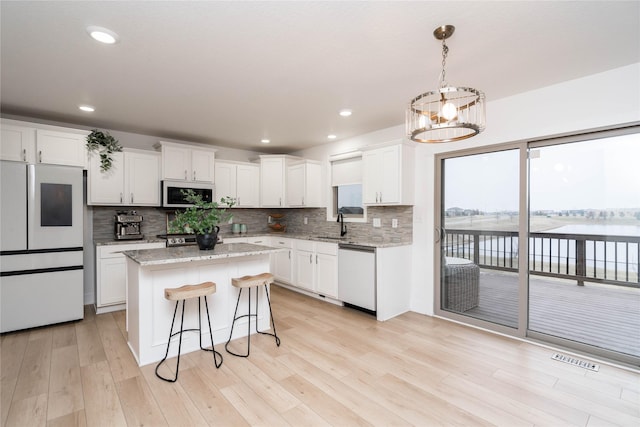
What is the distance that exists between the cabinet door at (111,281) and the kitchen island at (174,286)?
1.28 metres

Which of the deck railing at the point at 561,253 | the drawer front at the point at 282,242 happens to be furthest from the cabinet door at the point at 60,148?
the deck railing at the point at 561,253

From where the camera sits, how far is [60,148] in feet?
12.4

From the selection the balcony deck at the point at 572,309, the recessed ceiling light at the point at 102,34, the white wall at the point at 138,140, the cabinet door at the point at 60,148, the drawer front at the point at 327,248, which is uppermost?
the recessed ceiling light at the point at 102,34

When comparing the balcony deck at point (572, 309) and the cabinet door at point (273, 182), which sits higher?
the cabinet door at point (273, 182)

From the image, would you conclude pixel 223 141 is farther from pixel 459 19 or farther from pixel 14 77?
pixel 459 19

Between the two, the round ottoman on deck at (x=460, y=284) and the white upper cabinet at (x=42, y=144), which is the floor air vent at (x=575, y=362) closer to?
the round ottoman on deck at (x=460, y=284)

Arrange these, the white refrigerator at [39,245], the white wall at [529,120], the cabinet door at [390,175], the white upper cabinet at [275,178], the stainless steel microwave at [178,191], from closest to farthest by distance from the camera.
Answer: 1. the white wall at [529,120]
2. the white refrigerator at [39,245]
3. the cabinet door at [390,175]
4. the stainless steel microwave at [178,191]
5. the white upper cabinet at [275,178]

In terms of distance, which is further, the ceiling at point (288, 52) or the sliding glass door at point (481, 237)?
the sliding glass door at point (481, 237)

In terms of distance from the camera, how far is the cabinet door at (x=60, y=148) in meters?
3.65

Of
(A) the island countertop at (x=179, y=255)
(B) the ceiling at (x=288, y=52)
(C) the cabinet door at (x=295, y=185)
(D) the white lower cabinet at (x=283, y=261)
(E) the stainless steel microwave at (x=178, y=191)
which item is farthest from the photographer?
(C) the cabinet door at (x=295, y=185)

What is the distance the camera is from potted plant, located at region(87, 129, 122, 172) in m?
4.03

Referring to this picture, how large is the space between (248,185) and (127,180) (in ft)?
6.22

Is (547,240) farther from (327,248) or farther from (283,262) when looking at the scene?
(283,262)

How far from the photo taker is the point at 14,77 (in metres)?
2.81
